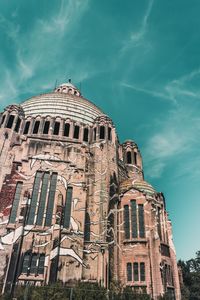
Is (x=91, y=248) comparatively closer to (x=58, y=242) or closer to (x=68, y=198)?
(x=58, y=242)

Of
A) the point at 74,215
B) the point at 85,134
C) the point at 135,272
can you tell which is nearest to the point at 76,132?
the point at 85,134

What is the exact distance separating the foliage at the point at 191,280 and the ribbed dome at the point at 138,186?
2173 cm

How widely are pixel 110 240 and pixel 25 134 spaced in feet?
55.1

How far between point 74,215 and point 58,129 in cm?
1294

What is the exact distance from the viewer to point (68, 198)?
24594 mm

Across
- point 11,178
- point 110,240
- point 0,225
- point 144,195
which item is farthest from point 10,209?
point 144,195

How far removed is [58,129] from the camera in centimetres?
3209

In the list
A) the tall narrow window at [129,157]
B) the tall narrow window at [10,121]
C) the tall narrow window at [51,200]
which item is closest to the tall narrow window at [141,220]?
the tall narrow window at [51,200]

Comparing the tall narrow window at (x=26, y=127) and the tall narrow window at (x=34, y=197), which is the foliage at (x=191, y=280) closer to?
the tall narrow window at (x=34, y=197)

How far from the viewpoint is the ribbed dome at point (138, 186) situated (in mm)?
27375

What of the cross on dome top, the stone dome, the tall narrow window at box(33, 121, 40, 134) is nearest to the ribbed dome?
the stone dome

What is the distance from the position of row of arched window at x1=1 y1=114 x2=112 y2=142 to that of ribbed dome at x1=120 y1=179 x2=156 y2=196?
6.35 metres

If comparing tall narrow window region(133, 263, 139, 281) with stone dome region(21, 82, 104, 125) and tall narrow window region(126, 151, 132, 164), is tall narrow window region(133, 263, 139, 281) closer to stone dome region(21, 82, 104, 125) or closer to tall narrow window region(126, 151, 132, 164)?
tall narrow window region(126, 151, 132, 164)

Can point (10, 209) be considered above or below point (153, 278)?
above
